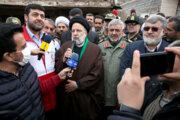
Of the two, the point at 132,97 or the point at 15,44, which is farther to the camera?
the point at 15,44

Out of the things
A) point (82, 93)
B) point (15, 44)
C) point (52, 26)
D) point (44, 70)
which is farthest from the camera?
point (52, 26)

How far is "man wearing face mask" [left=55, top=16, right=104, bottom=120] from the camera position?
7.08ft

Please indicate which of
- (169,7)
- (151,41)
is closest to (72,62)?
(151,41)

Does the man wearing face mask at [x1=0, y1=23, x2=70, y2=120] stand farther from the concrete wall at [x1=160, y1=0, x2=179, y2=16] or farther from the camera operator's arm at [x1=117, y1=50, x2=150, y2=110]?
the concrete wall at [x1=160, y1=0, x2=179, y2=16]

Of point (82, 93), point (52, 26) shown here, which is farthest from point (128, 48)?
point (52, 26)

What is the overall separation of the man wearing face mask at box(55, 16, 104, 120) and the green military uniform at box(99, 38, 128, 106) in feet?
0.63

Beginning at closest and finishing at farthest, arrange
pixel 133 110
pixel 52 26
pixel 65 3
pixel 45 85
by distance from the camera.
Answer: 1. pixel 133 110
2. pixel 45 85
3. pixel 52 26
4. pixel 65 3

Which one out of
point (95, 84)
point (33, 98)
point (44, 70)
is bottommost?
point (95, 84)

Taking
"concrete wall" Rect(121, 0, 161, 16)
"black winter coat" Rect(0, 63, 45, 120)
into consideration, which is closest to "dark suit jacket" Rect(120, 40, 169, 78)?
"black winter coat" Rect(0, 63, 45, 120)

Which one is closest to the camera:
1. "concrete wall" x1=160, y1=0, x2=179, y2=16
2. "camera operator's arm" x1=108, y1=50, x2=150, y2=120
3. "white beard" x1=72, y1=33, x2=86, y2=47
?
"camera operator's arm" x1=108, y1=50, x2=150, y2=120

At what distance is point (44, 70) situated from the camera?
2.06m

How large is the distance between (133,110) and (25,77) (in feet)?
4.18

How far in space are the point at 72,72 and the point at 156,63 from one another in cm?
140

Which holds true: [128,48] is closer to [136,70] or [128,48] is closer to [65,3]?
[136,70]
